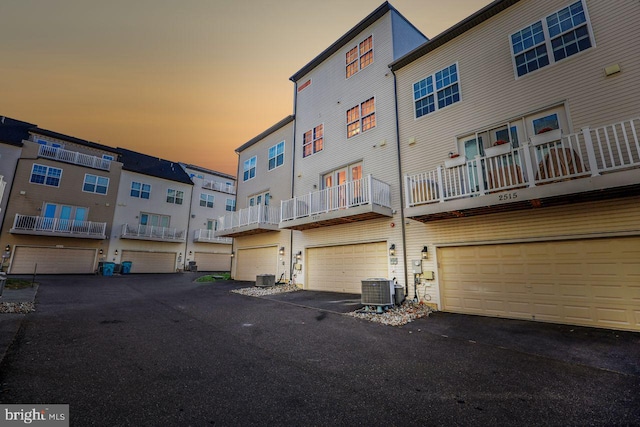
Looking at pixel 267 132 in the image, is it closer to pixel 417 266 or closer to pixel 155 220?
pixel 417 266

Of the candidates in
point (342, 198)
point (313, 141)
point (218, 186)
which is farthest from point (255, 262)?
point (218, 186)

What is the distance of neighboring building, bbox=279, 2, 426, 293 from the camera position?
1012 centimetres

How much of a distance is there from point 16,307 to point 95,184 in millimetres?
20099

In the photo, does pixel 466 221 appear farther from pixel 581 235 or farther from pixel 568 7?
pixel 568 7

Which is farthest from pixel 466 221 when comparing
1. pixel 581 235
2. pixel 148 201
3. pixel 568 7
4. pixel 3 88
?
pixel 148 201

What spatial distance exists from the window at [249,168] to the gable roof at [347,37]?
6.04 meters

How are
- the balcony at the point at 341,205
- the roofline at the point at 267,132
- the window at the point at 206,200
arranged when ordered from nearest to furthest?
1. the balcony at the point at 341,205
2. the roofline at the point at 267,132
3. the window at the point at 206,200

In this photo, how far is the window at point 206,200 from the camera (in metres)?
29.3

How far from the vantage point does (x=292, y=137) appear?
15477 mm

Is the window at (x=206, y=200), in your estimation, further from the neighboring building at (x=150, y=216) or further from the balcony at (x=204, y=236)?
the balcony at (x=204, y=236)

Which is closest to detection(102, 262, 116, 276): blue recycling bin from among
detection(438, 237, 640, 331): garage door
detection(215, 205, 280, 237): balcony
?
detection(215, 205, 280, 237): balcony

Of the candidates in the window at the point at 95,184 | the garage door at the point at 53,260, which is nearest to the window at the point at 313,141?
the window at the point at 95,184

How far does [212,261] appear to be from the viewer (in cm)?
2834

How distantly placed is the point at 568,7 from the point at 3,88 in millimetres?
26122
